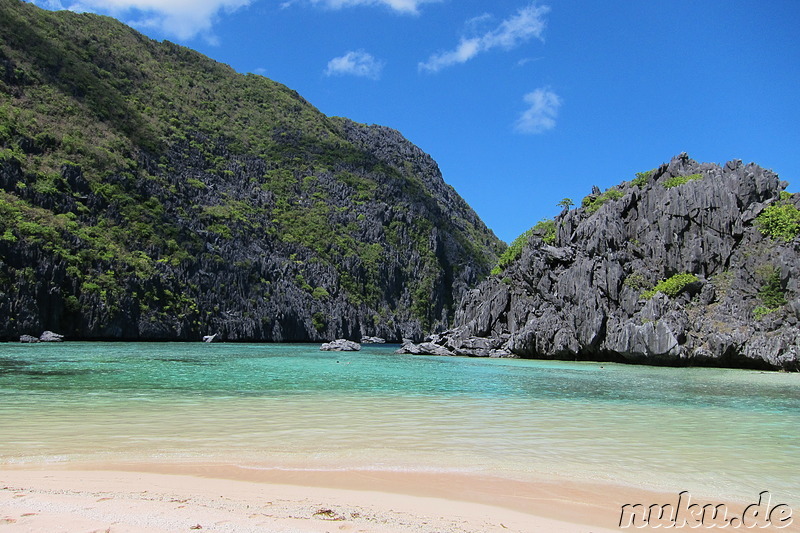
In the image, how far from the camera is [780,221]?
142ft

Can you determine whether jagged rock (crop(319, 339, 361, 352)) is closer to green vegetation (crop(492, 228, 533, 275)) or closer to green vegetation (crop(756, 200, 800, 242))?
green vegetation (crop(492, 228, 533, 275))

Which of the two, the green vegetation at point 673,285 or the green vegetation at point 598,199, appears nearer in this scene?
the green vegetation at point 673,285

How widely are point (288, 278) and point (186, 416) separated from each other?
93.0 metres

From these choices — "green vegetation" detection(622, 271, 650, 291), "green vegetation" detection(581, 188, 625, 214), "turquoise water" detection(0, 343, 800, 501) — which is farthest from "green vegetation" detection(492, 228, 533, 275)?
"turquoise water" detection(0, 343, 800, 501)

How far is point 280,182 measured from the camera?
426ft

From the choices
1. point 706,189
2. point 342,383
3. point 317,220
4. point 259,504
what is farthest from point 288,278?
point 259,504

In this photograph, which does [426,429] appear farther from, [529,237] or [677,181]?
[529,237]

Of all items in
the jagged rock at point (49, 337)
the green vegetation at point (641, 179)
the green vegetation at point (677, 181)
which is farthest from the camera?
the jagged rock at point (49, 337)

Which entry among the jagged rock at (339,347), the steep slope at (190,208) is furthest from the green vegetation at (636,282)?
the steep slope at (190,208)

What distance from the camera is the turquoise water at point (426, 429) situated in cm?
887

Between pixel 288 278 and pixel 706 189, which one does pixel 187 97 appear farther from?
pixel 706 189

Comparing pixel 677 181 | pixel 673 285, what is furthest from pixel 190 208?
pixel 673 285

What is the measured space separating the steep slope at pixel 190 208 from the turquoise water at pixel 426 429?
193 feet

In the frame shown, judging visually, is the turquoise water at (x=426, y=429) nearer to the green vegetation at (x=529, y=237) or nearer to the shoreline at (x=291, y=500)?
the shoreline at (x=291, y=500)
